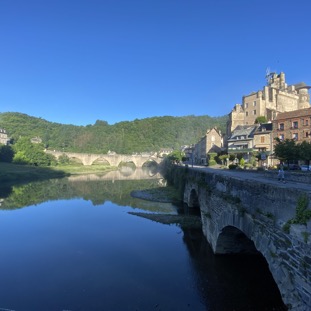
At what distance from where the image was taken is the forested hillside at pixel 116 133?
498 feet

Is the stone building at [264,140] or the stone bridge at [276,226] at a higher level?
the stone building at [264,140]

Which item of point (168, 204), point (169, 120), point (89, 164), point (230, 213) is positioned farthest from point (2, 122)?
point (230, 213)

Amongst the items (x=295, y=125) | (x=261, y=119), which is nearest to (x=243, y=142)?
(x=261, y=119)

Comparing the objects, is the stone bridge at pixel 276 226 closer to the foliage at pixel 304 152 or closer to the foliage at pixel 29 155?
the foliage at pixel 304 152

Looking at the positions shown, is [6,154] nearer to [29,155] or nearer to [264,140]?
[29,155]

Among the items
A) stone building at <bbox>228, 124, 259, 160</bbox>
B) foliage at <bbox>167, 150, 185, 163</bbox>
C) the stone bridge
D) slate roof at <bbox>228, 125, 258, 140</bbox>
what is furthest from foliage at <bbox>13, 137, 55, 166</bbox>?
the stone bridge

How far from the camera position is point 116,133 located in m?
170

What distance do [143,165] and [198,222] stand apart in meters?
107

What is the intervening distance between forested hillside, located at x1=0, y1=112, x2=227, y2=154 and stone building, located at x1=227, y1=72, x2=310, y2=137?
245 feet

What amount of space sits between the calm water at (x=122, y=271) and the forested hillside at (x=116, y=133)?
412ft

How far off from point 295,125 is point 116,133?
136m

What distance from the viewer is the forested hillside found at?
152m

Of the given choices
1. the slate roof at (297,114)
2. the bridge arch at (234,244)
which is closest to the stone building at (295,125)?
→ the slate roof at (297,114)

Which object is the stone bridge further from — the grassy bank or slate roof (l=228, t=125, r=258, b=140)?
the grassy bank
